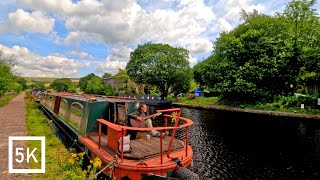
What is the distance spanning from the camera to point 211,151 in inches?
518

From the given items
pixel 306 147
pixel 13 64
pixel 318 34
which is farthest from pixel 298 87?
pixel 13 64

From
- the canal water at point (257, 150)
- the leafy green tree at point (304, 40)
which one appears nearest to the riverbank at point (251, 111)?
the canal water at point (257, 150)

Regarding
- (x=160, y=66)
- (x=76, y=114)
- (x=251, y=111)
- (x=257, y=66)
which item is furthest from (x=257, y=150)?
(x=160, y=66)

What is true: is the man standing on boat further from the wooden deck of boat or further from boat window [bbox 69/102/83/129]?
boat window [bbox 69/102/83/129]

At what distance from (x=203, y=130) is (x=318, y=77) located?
17671 mm

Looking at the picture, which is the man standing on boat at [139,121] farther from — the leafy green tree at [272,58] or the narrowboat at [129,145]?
the leafy green tree at [272,58]

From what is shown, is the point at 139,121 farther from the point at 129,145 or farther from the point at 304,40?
the point at 304,40

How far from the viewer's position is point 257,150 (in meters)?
13.5

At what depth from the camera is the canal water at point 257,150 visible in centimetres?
1022

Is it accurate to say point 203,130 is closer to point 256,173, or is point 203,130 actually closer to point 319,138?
point 319,138

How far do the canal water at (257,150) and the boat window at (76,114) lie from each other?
18.0 feet

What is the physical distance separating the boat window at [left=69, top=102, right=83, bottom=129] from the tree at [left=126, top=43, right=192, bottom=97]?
33231 millimetres

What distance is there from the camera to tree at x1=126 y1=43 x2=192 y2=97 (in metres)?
46.2

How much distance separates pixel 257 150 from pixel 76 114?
9652 millimetres
